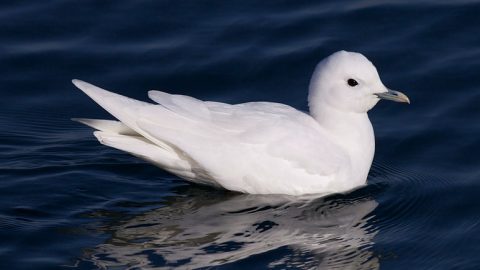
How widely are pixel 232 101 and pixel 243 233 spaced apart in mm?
2483

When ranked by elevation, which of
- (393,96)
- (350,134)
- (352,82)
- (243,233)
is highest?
(352,82)

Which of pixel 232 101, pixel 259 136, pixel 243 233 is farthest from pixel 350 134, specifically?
pixel 232 101

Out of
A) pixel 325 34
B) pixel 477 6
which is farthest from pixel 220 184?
pixel 477 6

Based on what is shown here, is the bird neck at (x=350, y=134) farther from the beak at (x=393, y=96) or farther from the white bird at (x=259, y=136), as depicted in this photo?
the beak at (x=393, y=96)

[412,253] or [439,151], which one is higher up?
[439,151]

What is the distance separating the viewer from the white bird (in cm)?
1005

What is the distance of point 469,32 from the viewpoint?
1278cm

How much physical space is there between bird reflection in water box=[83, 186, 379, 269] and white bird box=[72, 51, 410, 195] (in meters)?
0.16

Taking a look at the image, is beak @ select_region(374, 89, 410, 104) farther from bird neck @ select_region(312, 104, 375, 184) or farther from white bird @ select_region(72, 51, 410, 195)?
bird neck @ select_region(312, 104, 375, 184)

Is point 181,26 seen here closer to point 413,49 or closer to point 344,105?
point 413,49

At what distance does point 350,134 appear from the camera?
411 inches

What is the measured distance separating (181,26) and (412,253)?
4686 millimetres

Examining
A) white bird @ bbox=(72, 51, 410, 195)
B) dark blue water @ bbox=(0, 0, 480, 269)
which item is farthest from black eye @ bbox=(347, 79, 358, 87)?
dark blue water @ bbox=(0, 0, 480, 269)

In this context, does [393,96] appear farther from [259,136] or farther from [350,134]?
[259,136]
